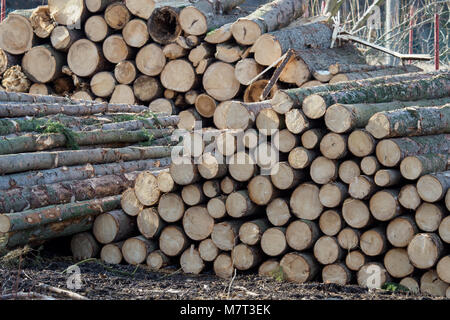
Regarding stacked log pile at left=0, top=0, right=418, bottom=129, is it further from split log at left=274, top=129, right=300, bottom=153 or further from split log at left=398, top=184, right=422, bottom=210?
split log at left=398, top=184, right=422, bottom=210

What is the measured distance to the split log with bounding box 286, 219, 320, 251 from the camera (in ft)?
16.7

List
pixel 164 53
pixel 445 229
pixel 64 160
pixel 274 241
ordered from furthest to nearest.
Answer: pixel 164 53, pixel 64 160, pixel 274 241, pixel 445 229

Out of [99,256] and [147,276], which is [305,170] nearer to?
[147,276]

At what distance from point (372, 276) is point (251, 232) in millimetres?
959

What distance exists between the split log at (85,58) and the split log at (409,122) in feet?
18.0

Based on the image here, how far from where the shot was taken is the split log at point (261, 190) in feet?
17.0

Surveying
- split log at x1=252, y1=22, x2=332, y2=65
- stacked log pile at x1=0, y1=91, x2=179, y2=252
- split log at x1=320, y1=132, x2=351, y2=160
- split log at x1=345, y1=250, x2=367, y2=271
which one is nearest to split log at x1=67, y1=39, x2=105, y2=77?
stacked log pile at x1=0, y1=91, x2=179, y2=252

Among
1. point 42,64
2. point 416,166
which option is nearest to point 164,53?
point 42,64

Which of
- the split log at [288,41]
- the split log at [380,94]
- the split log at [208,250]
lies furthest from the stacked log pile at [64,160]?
the split log at [380,94]

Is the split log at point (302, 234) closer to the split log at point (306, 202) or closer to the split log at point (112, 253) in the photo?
the split log at point (306, 202)

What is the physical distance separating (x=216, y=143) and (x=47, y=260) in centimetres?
166

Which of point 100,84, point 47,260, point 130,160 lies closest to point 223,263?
point 47,260

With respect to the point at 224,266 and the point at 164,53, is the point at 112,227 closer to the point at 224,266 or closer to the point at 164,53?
the point at 224,266

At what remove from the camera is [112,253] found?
5.63 metres
